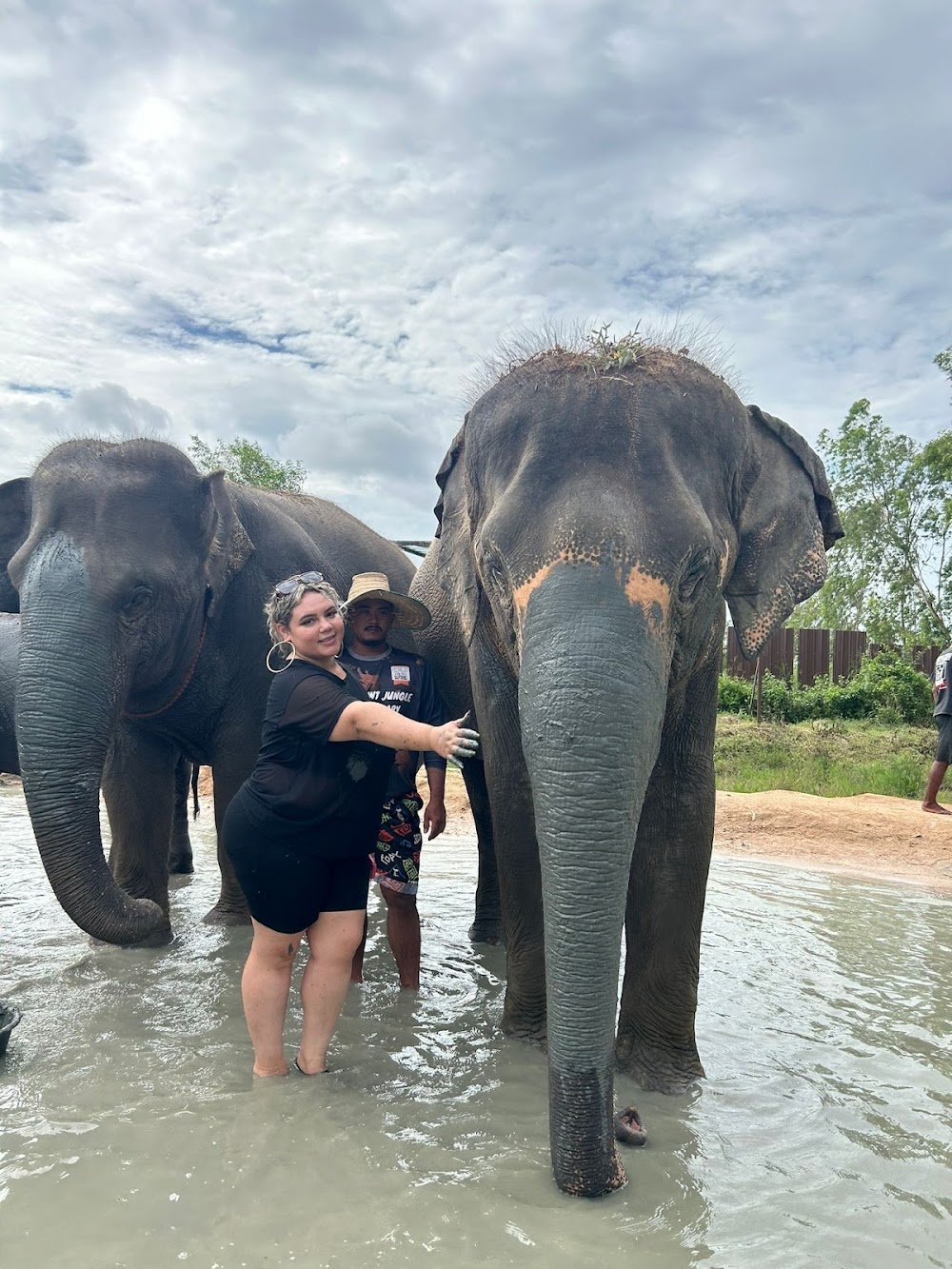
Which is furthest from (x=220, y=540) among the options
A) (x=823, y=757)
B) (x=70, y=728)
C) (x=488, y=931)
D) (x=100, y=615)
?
(x=823, y=757)

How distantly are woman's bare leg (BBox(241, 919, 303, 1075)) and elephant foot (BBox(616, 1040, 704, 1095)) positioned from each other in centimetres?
126

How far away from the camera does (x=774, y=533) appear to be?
11.6 feet

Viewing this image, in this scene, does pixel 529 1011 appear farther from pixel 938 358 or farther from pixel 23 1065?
pixel 938 358

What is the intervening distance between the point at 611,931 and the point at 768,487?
1821mm

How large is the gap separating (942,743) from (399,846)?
7270mm

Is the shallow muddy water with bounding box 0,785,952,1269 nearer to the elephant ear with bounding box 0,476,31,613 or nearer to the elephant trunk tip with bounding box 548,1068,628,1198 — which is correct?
the elephant trunk tip with bounding box 548,1068,628,1198

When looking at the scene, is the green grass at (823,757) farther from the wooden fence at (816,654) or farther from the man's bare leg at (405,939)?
the man's bare leg at (405,939)

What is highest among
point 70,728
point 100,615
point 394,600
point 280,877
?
point 394,600

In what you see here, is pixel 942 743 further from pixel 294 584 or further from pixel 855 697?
pixel 294 584

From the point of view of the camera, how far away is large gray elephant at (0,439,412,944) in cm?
388

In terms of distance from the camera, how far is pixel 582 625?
265cm

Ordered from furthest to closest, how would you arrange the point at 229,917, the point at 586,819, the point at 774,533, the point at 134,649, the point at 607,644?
the point at 229,917 < the point at 134,649 < the point at 774,533 < the point at 607,644 < the point at 586,819

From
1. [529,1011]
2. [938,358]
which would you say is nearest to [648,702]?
[529,1011]

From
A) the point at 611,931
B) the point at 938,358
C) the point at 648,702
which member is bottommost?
the point at 611,931
